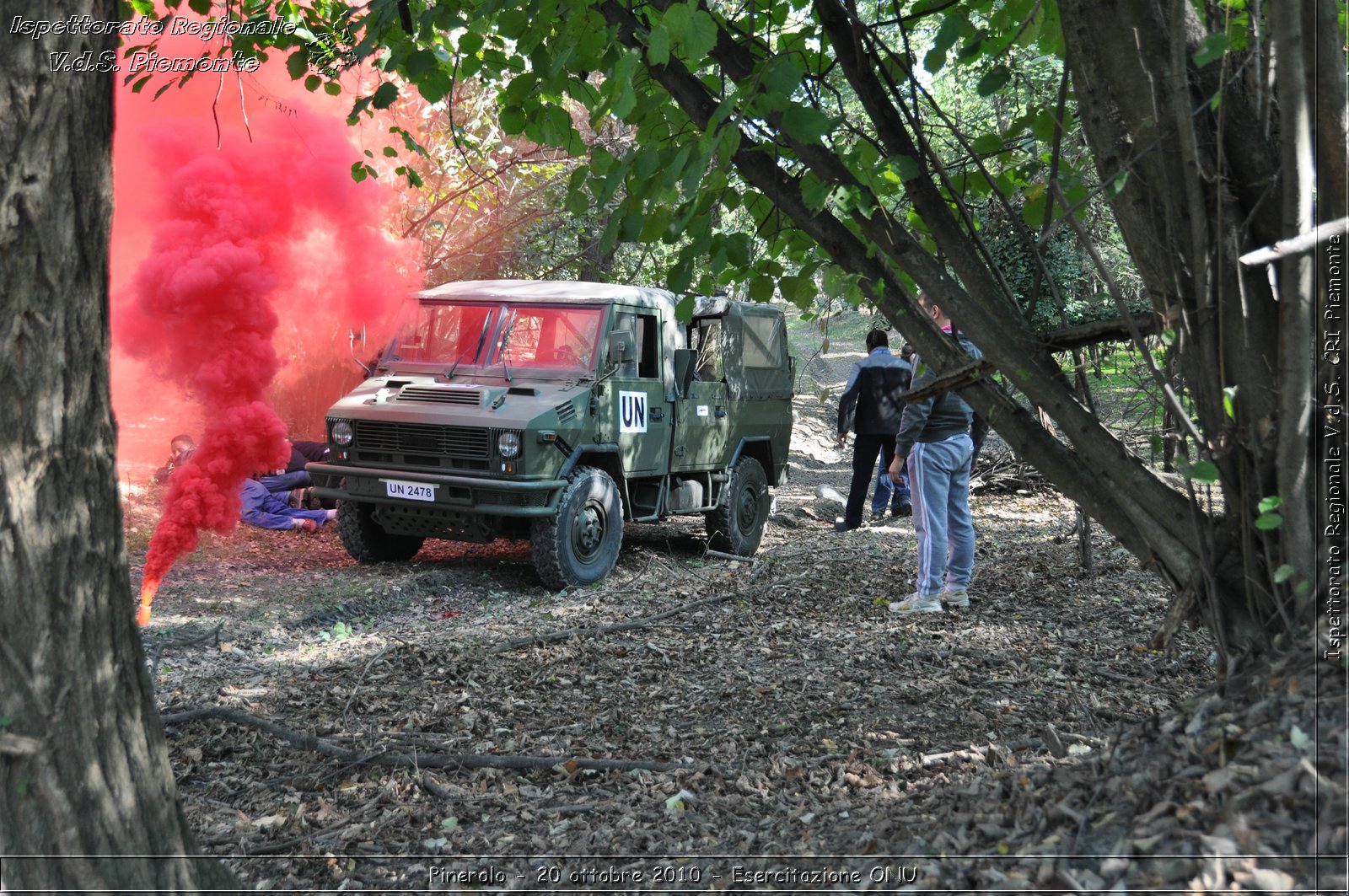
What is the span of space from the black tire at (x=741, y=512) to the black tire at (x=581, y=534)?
162cm

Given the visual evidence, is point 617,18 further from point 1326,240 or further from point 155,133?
point 155,133

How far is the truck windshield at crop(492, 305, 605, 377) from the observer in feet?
26.6

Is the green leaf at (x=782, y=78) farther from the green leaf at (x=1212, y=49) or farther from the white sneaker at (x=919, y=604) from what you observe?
the white sneaker at (x=919, y=604)

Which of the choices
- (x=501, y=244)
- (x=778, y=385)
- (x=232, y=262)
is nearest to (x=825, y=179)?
(x=232, y=262)

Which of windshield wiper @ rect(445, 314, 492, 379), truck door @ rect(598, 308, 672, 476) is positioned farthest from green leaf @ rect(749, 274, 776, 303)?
windshield wiper @ rect(445, 314, 492, 379)

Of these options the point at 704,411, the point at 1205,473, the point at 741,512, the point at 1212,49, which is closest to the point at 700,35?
the point at 1212,49

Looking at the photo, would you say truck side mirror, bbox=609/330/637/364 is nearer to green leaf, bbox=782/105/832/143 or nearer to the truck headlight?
the truck headlight

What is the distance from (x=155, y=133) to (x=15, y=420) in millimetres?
6408

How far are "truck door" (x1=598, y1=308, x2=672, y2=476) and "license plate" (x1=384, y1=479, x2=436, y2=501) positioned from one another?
1359 millimetres

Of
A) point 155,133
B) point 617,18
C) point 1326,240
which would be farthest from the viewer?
point 155,133

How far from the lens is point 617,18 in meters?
3.87

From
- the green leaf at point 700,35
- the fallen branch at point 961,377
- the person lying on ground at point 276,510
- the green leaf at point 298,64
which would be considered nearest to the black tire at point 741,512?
the person lying on ground at point 276,510

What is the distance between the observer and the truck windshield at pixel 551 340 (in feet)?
26.6

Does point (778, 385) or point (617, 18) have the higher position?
point (617, 18)
